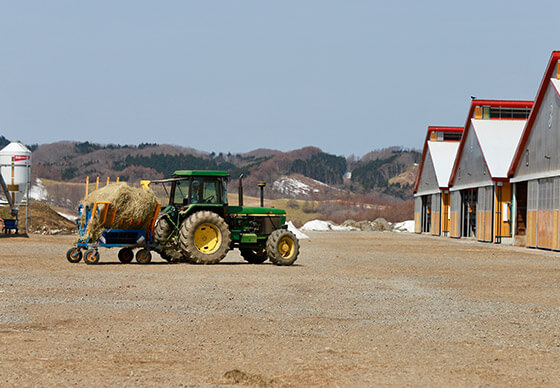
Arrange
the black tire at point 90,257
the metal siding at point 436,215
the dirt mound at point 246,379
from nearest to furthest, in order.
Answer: the dirt mound at point 246,379 → the black tire at point 90,257 → the metal siding at point 436,215

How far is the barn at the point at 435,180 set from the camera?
5427 centimetres

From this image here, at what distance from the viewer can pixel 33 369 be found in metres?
6.84

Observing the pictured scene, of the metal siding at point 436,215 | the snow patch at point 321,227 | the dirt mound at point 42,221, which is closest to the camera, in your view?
the dirt mound at point 42,221

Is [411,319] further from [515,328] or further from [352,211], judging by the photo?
[352,211]

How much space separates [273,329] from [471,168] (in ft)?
125

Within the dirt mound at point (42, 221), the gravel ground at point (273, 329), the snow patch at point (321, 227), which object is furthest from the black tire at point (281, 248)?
the snow patch at point (321, 227)

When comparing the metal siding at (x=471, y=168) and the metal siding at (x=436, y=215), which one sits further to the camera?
the metal siding at (x=436, y=215)

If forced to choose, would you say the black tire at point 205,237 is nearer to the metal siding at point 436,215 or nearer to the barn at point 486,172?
the barn at point 486,172

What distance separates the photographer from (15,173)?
40875 millimetres

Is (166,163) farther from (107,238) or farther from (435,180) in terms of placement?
(107,238)

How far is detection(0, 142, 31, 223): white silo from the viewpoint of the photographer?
40.5 m

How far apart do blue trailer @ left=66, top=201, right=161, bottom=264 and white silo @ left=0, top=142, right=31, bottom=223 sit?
70.6 feet

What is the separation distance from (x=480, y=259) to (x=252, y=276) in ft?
39.0

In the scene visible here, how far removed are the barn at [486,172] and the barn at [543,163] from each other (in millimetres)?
3400
